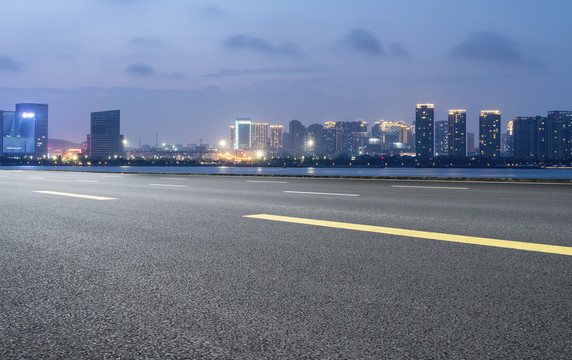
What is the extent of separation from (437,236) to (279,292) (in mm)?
3167

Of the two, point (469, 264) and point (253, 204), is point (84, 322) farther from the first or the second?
point (253, 204)

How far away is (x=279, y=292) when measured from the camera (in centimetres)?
364

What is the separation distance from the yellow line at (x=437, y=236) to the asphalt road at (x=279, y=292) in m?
0.19

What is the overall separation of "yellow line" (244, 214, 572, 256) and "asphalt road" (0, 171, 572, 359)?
0.19 metres

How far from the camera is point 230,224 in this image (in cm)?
735

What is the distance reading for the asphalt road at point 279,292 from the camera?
2.63m

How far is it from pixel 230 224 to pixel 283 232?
1.12 metres

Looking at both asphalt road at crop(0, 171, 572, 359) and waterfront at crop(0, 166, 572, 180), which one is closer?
asphalt road at crop(0, 171, 572, 359)

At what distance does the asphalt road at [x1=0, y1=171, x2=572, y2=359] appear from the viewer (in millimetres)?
2633

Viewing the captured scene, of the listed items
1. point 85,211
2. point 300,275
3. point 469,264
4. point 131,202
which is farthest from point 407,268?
point 131,202

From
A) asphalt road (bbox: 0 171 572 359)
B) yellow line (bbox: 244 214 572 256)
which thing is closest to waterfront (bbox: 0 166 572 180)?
yellow line (bbox: 244 214 572 256)

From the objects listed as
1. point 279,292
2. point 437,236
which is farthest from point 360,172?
point 279,292

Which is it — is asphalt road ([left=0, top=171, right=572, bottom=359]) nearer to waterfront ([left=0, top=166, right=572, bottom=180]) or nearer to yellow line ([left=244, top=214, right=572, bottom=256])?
yellow line ([left=244, top=214, right=572, bottom=256])

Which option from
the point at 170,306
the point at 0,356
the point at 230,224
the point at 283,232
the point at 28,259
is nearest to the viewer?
the point at 0,356
